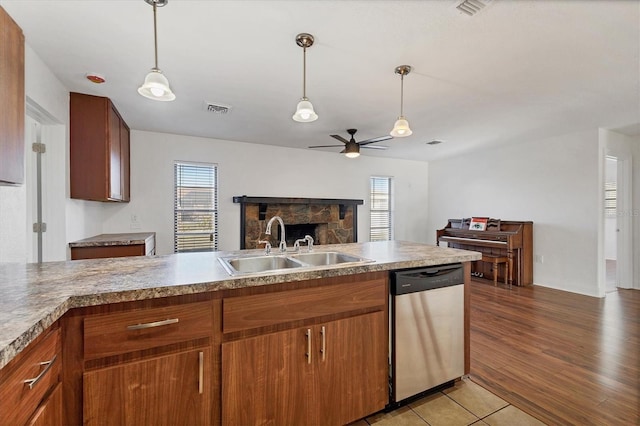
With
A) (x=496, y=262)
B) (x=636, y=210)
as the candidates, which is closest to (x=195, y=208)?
(x=496, y=262)

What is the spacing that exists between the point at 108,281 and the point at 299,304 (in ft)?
2.90

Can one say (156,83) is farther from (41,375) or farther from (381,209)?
(381,209)

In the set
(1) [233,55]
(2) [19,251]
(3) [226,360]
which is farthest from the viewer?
(1) [233,55]

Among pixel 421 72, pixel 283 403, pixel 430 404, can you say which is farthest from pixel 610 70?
pixel 283 403

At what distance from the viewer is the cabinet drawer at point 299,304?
1.37m

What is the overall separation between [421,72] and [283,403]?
8.72 feet

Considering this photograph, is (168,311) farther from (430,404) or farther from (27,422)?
(430,404)

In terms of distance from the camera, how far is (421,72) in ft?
8.24

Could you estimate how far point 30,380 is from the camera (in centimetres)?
90

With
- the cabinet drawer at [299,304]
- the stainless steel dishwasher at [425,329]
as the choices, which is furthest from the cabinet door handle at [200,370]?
the stainless steel dishwasher at [425,329]

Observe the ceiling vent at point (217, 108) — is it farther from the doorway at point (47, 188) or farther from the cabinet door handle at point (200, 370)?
the cabinet door handle at point (200, 370)

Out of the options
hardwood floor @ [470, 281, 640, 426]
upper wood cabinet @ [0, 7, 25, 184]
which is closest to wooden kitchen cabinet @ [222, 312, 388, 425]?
hardwood floor @ [470, 281, 640, 426]

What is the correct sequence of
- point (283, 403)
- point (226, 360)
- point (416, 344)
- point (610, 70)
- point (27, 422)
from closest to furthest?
1. point (27, 422)
2. point (226, 360)
3. point (283, 403)
4. point (416, 344)
5. point (610, 70)

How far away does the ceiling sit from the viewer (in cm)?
176
